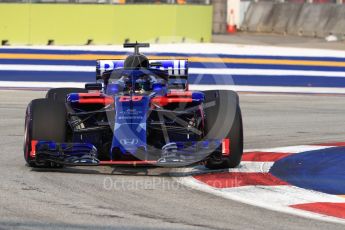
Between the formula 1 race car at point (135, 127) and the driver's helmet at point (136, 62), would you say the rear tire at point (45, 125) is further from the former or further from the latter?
the driver's helmet at point (136, 62)

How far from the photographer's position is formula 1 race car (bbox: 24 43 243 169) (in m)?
9.58

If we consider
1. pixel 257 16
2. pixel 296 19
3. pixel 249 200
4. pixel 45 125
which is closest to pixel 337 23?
pixel 296 19

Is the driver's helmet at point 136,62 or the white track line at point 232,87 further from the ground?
the driver's helmet at point 136,62

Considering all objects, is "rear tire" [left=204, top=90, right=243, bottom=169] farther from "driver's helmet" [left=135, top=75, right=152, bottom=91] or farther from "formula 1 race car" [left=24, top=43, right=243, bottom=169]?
"driver's helmet" [left=135, top=75, right=152, bottom=91]

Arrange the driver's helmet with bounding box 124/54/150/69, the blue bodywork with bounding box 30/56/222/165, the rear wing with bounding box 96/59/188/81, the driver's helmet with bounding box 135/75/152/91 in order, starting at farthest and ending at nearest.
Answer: the rear wing with bounding box 96/59/188/81 → the driver's helmet with bounding box 124/54/150/69 → the driver's helmet with bounding box 135/75/152/91 → the blue bodywork with bounding box 30/56/222/165

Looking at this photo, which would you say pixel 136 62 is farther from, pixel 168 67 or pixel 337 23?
pixel 337 23

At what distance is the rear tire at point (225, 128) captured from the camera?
997 centimetres

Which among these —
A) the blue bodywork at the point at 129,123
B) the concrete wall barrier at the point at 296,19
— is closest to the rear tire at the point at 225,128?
the blue bodywork at the point at 129,123

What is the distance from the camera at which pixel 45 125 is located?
9.93 m

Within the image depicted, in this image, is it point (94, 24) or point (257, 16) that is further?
point (257, 16)

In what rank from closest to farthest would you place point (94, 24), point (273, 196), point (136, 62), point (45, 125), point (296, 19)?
point (273, 196) → point (45, 125) → point (136, 62) → point (94, 24) → point (296, 19)

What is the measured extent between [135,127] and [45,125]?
0.94 meters

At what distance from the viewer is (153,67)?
12.5 meters

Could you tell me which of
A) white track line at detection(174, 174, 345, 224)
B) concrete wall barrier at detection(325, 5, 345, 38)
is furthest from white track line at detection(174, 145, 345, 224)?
concrete wall barrier at detection(325, 5, 345, 38)
